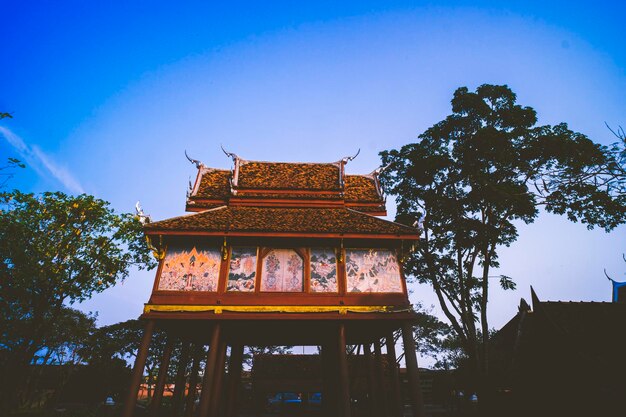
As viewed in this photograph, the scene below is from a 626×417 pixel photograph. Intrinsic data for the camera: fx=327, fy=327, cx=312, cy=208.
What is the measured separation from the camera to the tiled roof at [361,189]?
1602 cm

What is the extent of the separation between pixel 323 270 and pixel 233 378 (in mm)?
7506

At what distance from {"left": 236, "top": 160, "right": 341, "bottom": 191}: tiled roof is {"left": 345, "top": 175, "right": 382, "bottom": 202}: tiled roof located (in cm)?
103

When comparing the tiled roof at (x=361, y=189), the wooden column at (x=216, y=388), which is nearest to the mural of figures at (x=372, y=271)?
the tiled roof at (x=361, y=189)

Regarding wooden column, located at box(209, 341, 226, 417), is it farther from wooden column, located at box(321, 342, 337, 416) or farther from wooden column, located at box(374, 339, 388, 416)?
wooden column, located at box(374, 339, 388, 416)

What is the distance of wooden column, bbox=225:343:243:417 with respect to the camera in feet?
47.2

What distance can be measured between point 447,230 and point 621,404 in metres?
9.55

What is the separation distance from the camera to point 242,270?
11.6 m

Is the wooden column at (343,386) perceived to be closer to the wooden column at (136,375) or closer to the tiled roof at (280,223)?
the tiled roof at (280,223)

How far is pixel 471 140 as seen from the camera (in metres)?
15.9

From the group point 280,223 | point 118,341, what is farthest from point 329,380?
point 118,341

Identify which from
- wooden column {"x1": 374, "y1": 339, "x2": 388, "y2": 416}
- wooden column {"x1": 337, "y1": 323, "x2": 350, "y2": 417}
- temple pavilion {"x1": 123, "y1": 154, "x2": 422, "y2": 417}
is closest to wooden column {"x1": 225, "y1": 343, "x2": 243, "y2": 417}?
temple pavilion {"x1": 123, "y1": 154, "x2": 422, "y2": 417}

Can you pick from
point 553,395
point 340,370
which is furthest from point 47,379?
point 553,395

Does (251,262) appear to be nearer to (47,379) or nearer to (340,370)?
(340,370)

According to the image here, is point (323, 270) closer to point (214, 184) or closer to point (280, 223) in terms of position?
point (280, 223)
